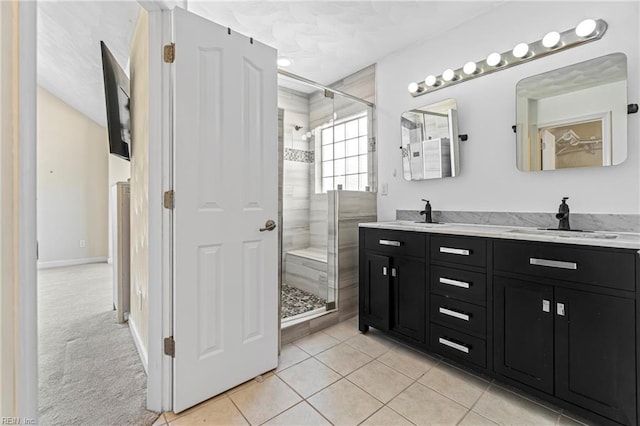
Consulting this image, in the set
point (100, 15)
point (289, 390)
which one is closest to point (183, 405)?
point (289, 390)

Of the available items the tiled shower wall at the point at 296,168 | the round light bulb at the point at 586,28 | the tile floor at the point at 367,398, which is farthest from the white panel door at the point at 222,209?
the round light bulb at the point at 586,28

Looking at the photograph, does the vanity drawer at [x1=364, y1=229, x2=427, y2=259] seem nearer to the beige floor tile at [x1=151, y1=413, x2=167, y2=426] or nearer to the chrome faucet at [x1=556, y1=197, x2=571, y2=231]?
the chrome faucet at [x1=556, y1=197, x2=571, y2=231]

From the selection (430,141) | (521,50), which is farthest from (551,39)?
(430,141)

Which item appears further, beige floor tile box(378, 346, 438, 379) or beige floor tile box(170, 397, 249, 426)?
beige floor tile box(378, 346, 438, 379)

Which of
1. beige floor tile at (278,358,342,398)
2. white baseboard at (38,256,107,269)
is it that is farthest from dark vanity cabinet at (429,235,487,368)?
Answer: white baseboard at (38,256,107,269)

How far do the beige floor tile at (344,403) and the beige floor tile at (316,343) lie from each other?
0.45 m

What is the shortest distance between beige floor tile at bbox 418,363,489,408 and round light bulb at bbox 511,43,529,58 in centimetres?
214

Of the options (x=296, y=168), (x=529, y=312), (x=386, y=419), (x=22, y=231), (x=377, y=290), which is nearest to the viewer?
(x=22, y=231)

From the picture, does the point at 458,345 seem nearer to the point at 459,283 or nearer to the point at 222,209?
the point at 459,283

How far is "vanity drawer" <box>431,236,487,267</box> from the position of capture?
5.79ft

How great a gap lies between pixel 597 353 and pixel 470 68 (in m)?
1.97

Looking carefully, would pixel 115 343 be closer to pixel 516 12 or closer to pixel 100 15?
pixel 100 15

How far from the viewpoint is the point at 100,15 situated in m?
2.32

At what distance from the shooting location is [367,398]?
1646 mm
